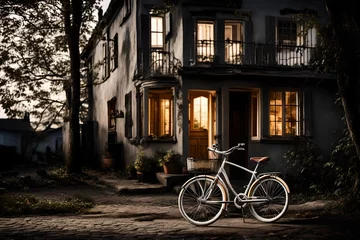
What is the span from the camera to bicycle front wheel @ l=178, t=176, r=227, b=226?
7.84m

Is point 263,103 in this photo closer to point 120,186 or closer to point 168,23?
point 168,23

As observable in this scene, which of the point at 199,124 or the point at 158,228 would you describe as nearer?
the point at 158,228

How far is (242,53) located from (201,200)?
8.92 meters

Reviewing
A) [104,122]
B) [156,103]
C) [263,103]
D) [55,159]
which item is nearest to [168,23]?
[156,103]

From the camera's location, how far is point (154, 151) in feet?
52.4

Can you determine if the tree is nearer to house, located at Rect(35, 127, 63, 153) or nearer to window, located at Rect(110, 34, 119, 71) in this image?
window, located at Rect(110, 34, 119, 71)

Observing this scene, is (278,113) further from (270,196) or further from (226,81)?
(270,196)

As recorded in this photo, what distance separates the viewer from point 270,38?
640 inches

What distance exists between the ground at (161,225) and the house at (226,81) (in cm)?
526

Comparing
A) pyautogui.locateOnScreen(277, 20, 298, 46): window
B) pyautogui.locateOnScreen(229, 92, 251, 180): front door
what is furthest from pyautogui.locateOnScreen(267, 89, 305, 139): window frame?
pyautogui.locateOnScreen(277, 20, 298, 46): window

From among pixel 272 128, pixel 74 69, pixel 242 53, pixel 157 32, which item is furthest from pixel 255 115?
pixel 74 69

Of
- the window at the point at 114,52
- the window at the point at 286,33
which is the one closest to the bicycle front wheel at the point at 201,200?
the window at the point at 286,33

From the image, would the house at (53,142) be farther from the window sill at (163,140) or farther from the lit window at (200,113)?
the window sill at (163,140)

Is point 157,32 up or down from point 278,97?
up
